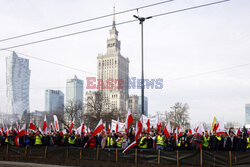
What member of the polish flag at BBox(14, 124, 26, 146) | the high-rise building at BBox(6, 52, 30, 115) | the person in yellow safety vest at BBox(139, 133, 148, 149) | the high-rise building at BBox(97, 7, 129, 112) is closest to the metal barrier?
the polish flag at BBox(14, 124, 26, 146)

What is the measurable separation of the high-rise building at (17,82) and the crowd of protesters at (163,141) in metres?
133

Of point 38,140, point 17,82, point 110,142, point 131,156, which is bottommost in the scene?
point 131,156

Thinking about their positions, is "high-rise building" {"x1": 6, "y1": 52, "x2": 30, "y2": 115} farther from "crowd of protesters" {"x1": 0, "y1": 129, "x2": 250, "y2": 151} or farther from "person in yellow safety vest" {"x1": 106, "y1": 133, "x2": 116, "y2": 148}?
"person in yellow safety vest" {"x1": 106, "y1": 133, "x2": 116, "y2": 148}

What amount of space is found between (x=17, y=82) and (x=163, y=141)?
148m

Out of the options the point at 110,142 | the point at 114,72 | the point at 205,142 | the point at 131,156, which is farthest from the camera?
the point at 114,72

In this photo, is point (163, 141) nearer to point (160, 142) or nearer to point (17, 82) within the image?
point (160, 142)

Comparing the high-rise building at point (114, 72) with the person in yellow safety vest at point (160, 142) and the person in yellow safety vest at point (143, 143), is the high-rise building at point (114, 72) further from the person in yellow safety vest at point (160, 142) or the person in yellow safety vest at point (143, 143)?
the person in yellow safety vest at point (143, 143)

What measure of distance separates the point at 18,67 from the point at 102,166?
14789 centimetres

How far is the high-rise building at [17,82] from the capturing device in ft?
486

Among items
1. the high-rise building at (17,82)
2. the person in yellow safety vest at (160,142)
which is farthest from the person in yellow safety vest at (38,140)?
the high-rise building at (17,82)

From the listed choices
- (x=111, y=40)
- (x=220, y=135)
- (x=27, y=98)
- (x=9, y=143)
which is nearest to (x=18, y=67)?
(x=27, y=98)

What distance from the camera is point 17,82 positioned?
15262 cm

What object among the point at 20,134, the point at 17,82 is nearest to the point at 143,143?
the point at 20,134

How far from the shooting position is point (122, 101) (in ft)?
429
